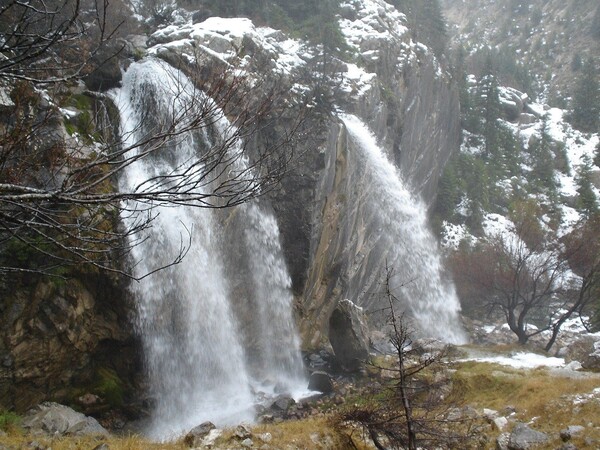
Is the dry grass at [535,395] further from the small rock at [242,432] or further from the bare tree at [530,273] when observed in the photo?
the bare tree at [530,273]

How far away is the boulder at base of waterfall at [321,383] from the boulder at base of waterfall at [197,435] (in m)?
6.21

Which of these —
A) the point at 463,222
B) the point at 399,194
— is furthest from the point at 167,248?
the point at 463,222

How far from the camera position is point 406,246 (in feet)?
80.2

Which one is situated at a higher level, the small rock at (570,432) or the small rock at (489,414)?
the small rock at (570,432)

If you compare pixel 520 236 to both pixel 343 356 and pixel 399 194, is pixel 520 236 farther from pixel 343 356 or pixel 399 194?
pixel 343 356

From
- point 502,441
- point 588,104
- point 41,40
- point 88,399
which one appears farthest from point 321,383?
point 588,104

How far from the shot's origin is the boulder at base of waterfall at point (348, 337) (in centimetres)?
1464

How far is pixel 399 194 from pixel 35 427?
19777mm

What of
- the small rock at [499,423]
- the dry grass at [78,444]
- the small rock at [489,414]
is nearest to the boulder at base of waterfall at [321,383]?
the small rock at [489,414]

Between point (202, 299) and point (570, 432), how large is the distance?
9717mm

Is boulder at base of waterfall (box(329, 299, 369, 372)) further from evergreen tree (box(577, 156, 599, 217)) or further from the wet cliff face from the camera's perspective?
evergreen tree (box(577, 156, 599, 217))

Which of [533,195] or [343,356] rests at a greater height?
[533,195]

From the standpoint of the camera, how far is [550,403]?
836 centimetres

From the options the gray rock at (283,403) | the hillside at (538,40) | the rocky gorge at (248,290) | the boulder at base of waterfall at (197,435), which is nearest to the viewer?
the boulder at base of waterfall at (197,435)
